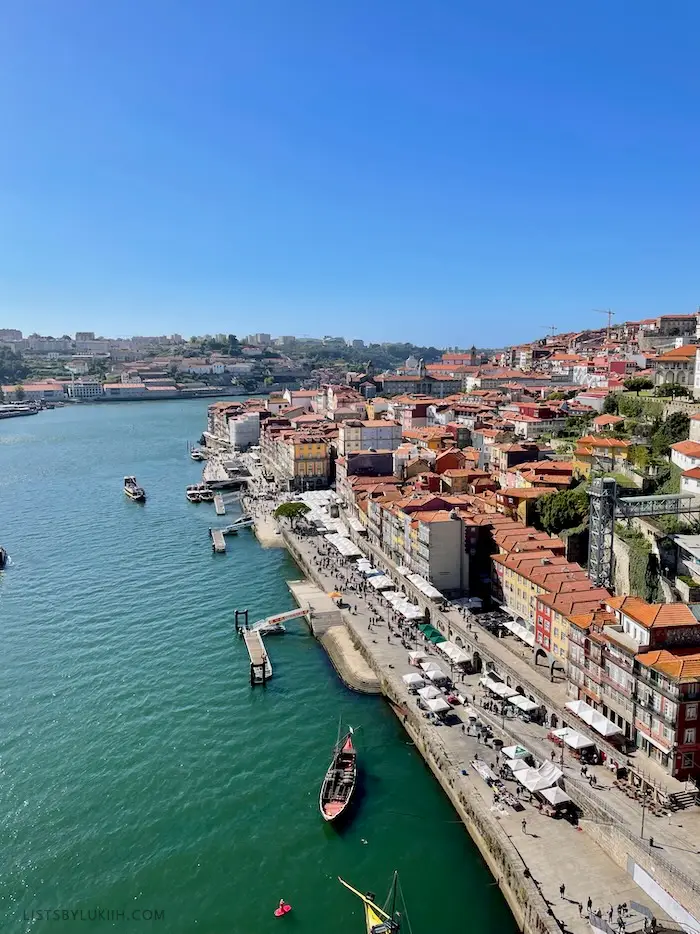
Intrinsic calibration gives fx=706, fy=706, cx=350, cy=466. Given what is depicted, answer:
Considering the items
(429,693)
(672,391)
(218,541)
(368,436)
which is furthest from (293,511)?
(672,391)

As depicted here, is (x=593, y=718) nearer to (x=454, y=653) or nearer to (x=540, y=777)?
(x=540, y=777)

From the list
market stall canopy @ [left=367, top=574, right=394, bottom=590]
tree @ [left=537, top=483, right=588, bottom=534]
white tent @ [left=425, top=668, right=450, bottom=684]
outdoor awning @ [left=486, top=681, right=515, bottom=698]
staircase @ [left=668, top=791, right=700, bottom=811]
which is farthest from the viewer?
market stall canopy @ [left=367, top=574, right=394, bottom=590]

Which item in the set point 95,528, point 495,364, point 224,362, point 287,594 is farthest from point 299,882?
point 224,362

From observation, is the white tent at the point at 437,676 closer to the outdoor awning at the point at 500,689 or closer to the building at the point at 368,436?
the outdoor awning at the point at 500,689

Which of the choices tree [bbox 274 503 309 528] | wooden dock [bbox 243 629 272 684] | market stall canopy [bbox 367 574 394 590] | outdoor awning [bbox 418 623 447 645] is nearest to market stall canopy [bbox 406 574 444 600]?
market stall canopy [bbox 367 574 394 590]

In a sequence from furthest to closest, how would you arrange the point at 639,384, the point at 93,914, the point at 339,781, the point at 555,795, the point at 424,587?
1. the point at 639,384
2. the point at 424,587
3. the point at 339,781
4. the point at 555,795
5. the point at 93,914

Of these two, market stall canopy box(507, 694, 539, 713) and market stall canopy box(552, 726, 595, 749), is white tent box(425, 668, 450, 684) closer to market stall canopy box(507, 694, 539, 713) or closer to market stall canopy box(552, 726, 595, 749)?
market stall canopy box(507, 694, 539, 713)

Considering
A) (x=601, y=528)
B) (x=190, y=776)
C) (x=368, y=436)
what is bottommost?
(x=190, y=776)

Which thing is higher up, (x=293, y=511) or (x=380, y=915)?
(x=293, y=511)
